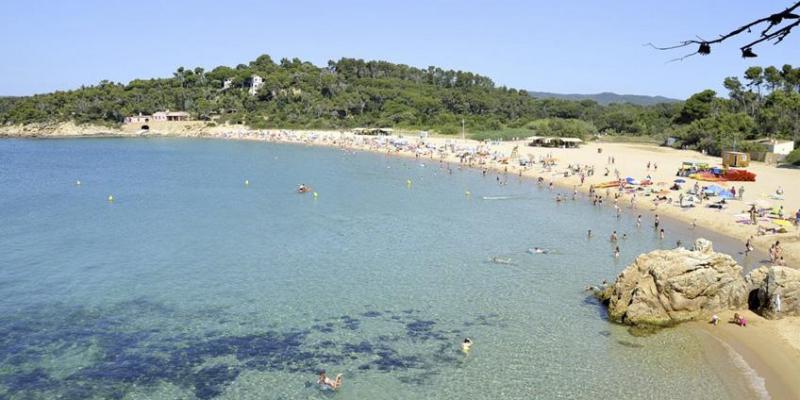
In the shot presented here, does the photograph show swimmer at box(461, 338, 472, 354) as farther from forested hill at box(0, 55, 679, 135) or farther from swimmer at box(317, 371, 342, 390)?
forested hill at box(0, 55, 679, 135)

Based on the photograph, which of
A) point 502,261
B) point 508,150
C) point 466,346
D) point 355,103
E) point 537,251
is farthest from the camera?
point 355,103

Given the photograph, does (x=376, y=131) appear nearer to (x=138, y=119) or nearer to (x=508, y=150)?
(x=508, y=150)

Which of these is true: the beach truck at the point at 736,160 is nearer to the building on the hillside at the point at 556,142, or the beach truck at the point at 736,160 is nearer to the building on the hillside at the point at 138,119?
the building on the hillside at the point at 556,142

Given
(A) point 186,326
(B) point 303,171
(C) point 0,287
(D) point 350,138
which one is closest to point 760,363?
(A) point 186,326

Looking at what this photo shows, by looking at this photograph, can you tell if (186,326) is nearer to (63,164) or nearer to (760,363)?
(760,363)

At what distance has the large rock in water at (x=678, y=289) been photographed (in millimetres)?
20875

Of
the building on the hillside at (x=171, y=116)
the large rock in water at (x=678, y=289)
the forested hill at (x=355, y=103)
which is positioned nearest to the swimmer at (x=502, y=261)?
the large rock in water at (x=678, y=289)

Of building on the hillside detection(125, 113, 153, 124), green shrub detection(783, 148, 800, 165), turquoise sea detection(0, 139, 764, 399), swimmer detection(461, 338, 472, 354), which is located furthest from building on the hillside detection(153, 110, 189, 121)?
swimmer detection(461, 338, 472, 354)

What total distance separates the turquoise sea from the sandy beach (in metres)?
1.66

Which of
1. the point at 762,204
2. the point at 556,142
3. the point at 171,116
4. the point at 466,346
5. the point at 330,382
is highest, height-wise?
the point at 171,116

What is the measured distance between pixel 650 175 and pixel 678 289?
35067 millimetres

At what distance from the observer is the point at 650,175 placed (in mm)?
53500

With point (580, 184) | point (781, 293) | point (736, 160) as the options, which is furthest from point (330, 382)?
point (736, 160)

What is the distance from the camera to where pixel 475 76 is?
520 ft
